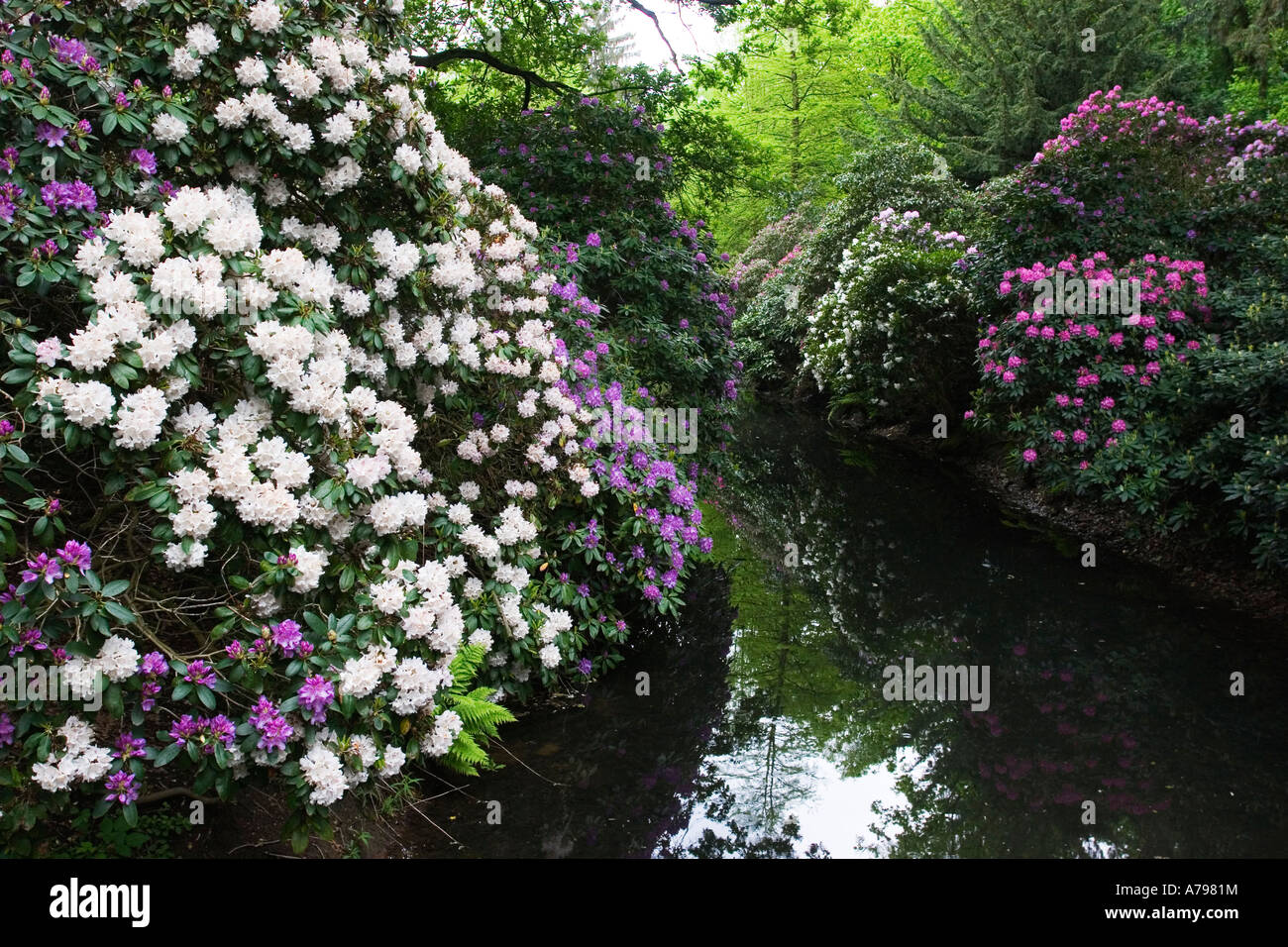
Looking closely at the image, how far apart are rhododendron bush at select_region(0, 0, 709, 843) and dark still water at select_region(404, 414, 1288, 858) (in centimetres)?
66

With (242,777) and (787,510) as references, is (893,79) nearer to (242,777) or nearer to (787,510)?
(787,510)

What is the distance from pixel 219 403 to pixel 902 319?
30.8 feet

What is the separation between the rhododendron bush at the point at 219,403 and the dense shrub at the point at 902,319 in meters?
7.58

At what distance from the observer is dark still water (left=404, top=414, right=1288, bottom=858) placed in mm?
3428

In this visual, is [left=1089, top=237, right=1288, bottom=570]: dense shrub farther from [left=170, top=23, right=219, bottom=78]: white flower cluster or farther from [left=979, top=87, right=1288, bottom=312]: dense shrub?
[left=170, top=23, right=219, bottom=78]: white flower cluster

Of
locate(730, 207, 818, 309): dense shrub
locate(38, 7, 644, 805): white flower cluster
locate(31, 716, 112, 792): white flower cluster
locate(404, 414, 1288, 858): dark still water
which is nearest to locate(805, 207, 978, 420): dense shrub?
locate(404, 414, 1288, 858): dark still water

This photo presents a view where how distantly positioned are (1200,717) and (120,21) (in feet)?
18.5

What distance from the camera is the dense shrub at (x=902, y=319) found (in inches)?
408

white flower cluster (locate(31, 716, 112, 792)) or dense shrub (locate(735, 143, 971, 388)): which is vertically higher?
dense shrub (locate(735, 143, 971, 388))

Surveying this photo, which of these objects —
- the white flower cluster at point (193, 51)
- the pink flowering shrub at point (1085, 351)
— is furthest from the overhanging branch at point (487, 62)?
the white flower cluster at point (193, 51)

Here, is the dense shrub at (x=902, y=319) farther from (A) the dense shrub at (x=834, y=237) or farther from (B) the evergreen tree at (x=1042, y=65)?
(B) the evergreen tree at (x=1042, y=65)

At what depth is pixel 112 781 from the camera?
227 centimetres

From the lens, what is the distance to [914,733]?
432 cm

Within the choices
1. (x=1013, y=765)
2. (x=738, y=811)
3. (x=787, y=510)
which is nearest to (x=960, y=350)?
(x=787, y=510)
